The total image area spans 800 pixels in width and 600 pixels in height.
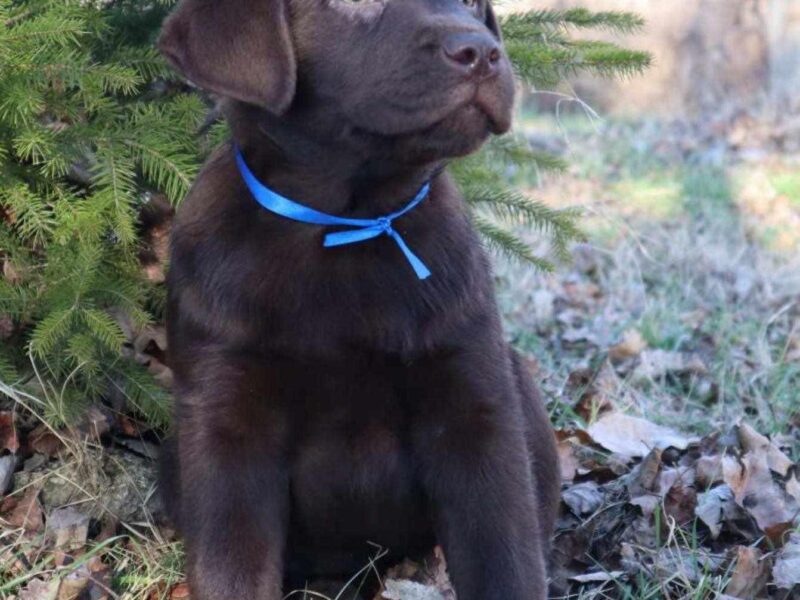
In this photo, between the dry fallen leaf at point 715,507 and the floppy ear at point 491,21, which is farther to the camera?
the dry fallen leaf at point 715,507

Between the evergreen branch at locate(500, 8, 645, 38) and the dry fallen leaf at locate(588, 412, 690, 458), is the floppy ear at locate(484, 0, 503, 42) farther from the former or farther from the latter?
the dry fallen leaf at locate(588, 412, 690, 458)

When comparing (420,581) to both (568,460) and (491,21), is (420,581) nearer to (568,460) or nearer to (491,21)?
(568,460)

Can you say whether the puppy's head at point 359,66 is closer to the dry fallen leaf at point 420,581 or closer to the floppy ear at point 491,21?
the floppy ear at point 491,21

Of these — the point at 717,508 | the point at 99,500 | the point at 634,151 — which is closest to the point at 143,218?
the point at 99,500

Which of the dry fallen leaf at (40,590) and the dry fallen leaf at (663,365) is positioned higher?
the dry fallen leaf at (40,590)

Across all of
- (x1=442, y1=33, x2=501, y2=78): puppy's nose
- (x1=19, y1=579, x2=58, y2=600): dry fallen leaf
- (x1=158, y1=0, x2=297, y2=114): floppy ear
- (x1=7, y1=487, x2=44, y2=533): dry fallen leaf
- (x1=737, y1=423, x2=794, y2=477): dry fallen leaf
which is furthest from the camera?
(x1=737, y1=423, x2=794, y2=477): dry fallen leaf

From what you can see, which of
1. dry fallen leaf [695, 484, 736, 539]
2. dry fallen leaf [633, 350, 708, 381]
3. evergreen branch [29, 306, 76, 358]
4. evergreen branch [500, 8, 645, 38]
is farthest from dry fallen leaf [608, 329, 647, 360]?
evergreen branch [29, 306, 76, 358]

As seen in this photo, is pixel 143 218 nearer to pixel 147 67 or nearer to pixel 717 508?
pixel 147 67

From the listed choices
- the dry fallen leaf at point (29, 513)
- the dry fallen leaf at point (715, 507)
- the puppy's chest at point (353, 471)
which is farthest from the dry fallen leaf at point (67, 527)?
the dry fallen leaf at point (715, 507)

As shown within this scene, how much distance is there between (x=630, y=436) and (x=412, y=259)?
137 centimetres

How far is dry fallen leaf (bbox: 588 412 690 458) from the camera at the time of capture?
357cm

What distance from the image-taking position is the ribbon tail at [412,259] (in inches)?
99.3

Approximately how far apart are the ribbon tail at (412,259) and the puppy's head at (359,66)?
22 cm

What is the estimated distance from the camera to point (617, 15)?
3.68 meters
